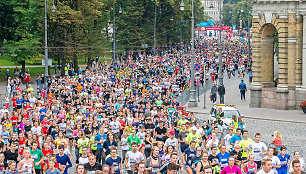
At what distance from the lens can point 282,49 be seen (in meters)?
36.8

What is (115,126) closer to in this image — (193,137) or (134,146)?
(193,137)

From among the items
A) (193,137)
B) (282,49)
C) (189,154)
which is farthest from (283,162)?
(282,49)

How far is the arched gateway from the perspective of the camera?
3584cm

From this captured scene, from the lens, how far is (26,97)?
36.3m

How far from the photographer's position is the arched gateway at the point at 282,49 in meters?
35.8

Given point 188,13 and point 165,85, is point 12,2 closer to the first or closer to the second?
point 165,85

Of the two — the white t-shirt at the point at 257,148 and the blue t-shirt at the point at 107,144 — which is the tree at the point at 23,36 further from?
the white t-shirt at the point at 257,148

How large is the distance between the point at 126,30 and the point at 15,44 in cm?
2164

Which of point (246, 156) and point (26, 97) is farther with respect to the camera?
point (26, 97)

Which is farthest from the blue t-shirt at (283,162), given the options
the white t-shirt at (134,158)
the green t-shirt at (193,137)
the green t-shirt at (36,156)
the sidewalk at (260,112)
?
the sidewalk at (260,112)

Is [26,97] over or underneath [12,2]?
underneath

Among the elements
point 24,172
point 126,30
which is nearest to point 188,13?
point 126,30

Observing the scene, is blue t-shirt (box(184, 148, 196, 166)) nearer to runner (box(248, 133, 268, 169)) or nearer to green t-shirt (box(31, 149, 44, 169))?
runner (box(248, 133, 268, 169))

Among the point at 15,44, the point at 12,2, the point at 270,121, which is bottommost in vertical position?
the point at 270,121
